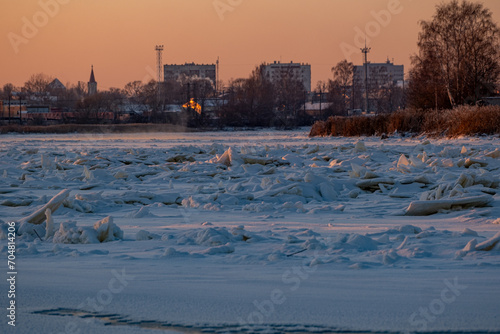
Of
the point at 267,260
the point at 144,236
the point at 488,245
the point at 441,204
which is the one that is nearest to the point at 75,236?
the point at 144,236

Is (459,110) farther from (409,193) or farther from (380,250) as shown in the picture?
(380,250)

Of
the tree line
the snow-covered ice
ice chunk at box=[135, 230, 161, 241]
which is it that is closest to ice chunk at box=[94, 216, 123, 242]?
the snow-covered ice

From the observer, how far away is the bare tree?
131ft

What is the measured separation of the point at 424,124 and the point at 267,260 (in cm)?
2512

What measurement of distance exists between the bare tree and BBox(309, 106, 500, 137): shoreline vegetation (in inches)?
369

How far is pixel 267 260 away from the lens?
408 cm

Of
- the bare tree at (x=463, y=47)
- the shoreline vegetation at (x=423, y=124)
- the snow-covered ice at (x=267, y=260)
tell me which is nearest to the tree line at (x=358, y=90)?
the bare tree at (x=463, y=47)

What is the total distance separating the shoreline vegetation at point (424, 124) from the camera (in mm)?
23272

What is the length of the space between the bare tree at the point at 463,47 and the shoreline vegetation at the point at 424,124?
937 cm

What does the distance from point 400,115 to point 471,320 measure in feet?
93.2

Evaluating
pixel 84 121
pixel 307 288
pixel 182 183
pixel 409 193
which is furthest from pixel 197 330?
pixel 84 121

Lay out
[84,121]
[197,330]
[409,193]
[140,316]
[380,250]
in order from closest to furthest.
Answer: [197,330]
[140,316]
[380,250]
[409,193]
[84,121]

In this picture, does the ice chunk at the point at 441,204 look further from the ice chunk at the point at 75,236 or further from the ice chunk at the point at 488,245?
the ice chunk at the point at 75,236

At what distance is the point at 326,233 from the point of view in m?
5.15
